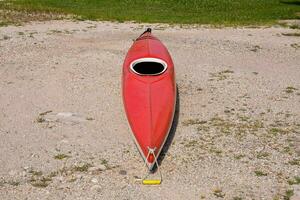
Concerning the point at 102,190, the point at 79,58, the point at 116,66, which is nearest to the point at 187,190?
the point at 102,190

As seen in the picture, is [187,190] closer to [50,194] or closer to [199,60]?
[50,194]

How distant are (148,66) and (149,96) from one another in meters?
1.98

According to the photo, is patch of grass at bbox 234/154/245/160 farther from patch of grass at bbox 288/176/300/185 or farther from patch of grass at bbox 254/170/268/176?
patch of grass at bbox 288/176/300/185

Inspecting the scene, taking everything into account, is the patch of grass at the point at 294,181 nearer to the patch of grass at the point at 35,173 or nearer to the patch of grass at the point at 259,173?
the patch of grass at the point at 259,173

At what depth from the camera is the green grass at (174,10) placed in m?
23.9

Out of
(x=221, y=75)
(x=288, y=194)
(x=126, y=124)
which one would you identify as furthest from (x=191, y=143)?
(x=221, y=75)

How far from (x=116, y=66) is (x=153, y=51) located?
10.6 ft

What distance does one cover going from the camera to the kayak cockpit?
13.4m

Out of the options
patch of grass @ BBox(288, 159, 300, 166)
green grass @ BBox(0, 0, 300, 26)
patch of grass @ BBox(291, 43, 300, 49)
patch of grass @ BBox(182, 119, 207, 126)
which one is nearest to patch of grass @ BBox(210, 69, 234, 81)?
patch of grass @ BBox(182, 119, 207, 126)

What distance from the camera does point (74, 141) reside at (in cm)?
1180

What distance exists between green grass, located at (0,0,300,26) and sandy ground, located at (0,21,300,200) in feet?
10.4

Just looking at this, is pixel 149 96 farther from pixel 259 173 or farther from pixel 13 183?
pixel 13 183

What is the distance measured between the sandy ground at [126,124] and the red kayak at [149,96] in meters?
0.53

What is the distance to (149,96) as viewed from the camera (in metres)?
11.8
